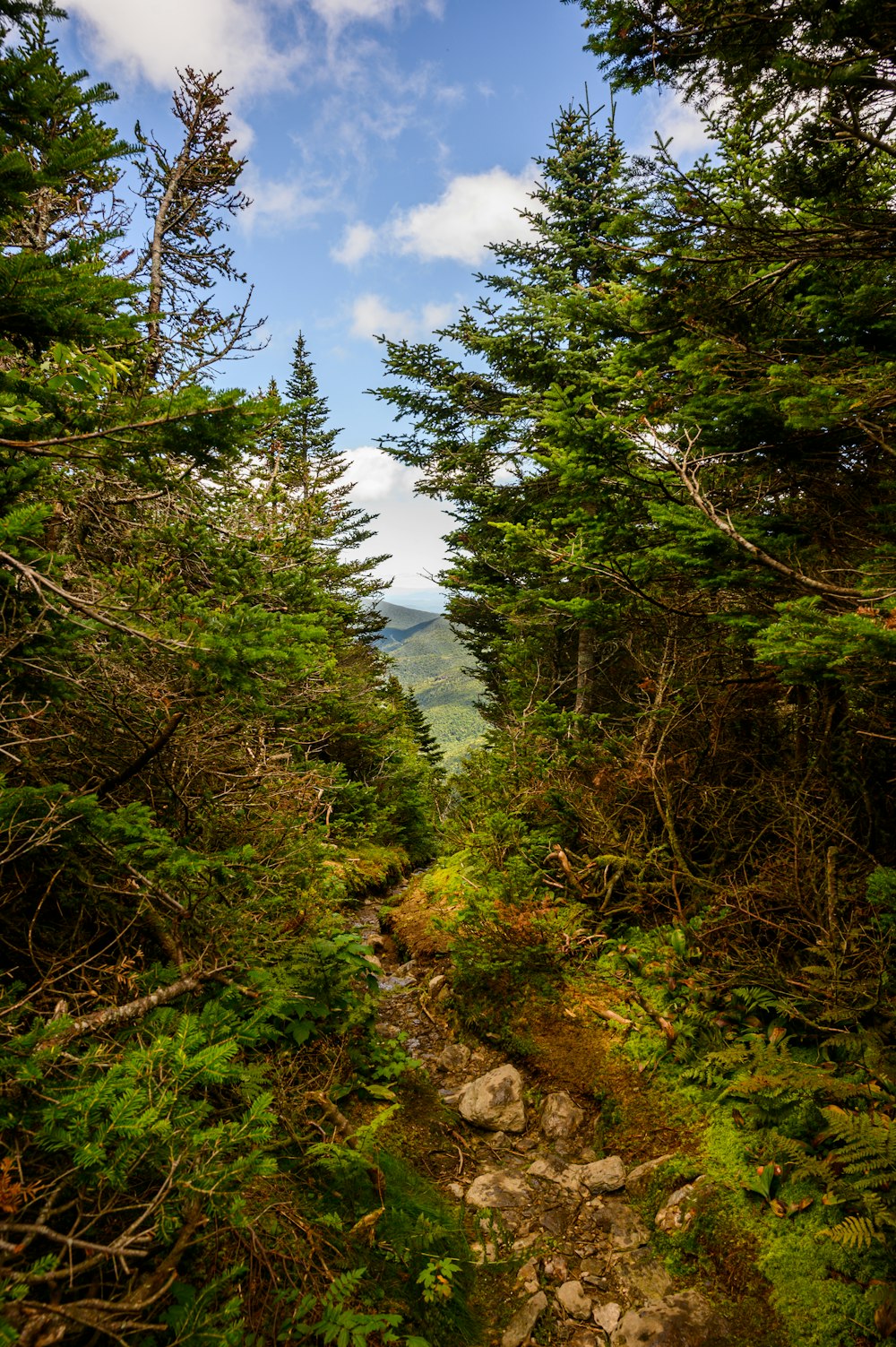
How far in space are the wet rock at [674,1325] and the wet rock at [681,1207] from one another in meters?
0.40

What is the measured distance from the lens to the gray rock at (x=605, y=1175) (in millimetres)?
4277

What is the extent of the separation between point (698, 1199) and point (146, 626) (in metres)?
5.76

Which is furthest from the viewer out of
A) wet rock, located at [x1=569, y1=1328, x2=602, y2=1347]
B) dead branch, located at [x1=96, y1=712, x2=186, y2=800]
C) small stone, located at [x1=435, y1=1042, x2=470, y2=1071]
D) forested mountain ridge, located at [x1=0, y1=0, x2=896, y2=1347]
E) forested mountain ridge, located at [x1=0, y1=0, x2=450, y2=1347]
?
small stone, located at [x1=435, y1=1042, x2=470, y2=1071]

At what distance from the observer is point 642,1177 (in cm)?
425

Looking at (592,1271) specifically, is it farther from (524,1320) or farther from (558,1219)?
(524,1320)

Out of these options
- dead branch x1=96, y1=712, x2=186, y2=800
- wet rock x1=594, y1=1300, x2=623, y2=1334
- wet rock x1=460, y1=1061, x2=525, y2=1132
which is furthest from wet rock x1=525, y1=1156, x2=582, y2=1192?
dead branch x1=96, y1=712, x2=186, y2=800

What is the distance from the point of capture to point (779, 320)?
5.40 meters

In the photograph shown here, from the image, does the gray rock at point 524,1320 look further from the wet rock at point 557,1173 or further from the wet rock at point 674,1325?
the wet rock at point 557,1173

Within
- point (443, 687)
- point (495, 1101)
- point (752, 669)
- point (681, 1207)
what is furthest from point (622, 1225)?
point (443, 687)

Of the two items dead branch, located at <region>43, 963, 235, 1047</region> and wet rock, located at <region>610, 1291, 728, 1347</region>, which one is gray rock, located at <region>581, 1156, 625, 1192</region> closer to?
wet rock, located at <region>610, 1291, 728, 1347</region>

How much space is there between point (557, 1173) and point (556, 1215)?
360 mm

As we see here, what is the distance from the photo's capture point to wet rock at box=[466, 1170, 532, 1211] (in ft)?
13.8

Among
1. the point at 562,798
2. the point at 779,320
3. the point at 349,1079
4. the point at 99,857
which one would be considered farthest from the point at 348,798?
the point at 779,320

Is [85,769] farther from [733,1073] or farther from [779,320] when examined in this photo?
[779,320]
